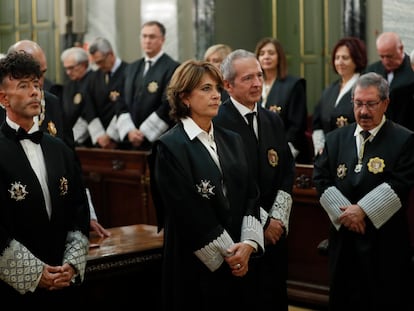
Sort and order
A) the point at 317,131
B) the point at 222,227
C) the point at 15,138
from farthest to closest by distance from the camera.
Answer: the point at 317,131 < the point at 222,227 < the point at 15,138

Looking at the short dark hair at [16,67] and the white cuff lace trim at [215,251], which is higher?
the short dark hair at [16,67]

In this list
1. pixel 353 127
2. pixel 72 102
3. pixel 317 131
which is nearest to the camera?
pixel 353 127

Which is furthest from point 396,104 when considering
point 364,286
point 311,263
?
point 364,286

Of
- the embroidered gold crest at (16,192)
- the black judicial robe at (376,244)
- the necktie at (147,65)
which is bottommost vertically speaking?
the black judicial robe at (376,244)

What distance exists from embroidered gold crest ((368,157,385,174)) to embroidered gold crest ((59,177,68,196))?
5.63 ft

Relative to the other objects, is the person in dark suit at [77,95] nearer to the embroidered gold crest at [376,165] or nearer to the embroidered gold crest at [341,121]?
the embroidered gold crest at [341,121]

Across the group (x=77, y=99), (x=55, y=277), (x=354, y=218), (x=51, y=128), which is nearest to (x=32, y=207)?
(x=55, y=277)

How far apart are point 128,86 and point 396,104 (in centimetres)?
Answer: 256

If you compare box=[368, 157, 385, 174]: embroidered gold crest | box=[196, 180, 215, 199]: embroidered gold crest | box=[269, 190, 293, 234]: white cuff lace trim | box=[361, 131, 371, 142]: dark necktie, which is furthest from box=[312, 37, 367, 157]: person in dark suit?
box=[196, 180, 215, 199]: embroidered gold crest

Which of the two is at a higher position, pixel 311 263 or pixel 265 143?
pixel 265 143

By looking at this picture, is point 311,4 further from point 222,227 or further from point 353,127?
point 222,227

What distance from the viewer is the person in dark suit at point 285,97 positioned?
21.0 ft

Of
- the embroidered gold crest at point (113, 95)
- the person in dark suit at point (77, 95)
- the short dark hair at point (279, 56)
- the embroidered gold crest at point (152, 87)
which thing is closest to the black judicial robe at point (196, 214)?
the short dark hair at point (279, 56)

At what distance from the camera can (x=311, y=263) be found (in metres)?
5.66
